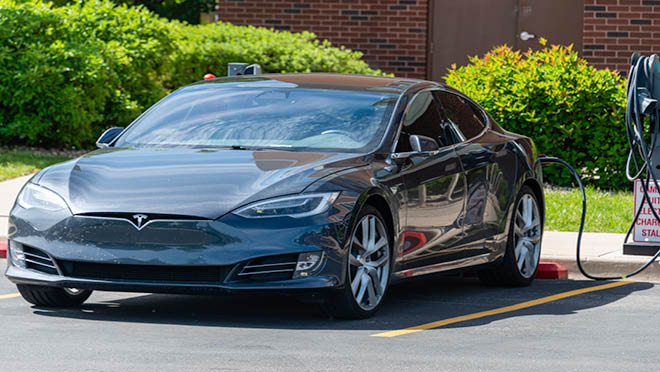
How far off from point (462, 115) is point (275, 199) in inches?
104

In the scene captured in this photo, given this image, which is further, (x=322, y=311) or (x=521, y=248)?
(x=521, y=248)

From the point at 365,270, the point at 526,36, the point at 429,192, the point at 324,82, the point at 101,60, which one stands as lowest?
the point at 365,270

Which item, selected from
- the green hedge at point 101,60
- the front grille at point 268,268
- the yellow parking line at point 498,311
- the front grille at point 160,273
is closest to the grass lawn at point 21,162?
the green hedge at point 101,60

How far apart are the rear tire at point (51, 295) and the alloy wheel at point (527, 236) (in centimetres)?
327

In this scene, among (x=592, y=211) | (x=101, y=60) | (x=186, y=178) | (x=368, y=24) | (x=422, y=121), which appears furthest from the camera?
(x=368, y=24)

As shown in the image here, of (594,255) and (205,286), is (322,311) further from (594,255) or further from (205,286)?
(594,255)

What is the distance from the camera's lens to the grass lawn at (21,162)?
14.4 metres

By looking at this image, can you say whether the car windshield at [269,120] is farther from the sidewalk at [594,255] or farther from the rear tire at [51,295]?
the sidewalk at [594,255]

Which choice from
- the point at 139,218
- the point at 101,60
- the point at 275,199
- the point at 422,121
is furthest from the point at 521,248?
the point at 101,60

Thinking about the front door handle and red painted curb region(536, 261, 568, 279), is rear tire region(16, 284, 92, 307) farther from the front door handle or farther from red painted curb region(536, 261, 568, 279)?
the front door handle

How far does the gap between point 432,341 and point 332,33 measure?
13190 mm

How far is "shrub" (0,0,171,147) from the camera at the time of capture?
Result: 15.9 metres

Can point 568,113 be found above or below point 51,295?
above

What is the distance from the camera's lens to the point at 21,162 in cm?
1510
